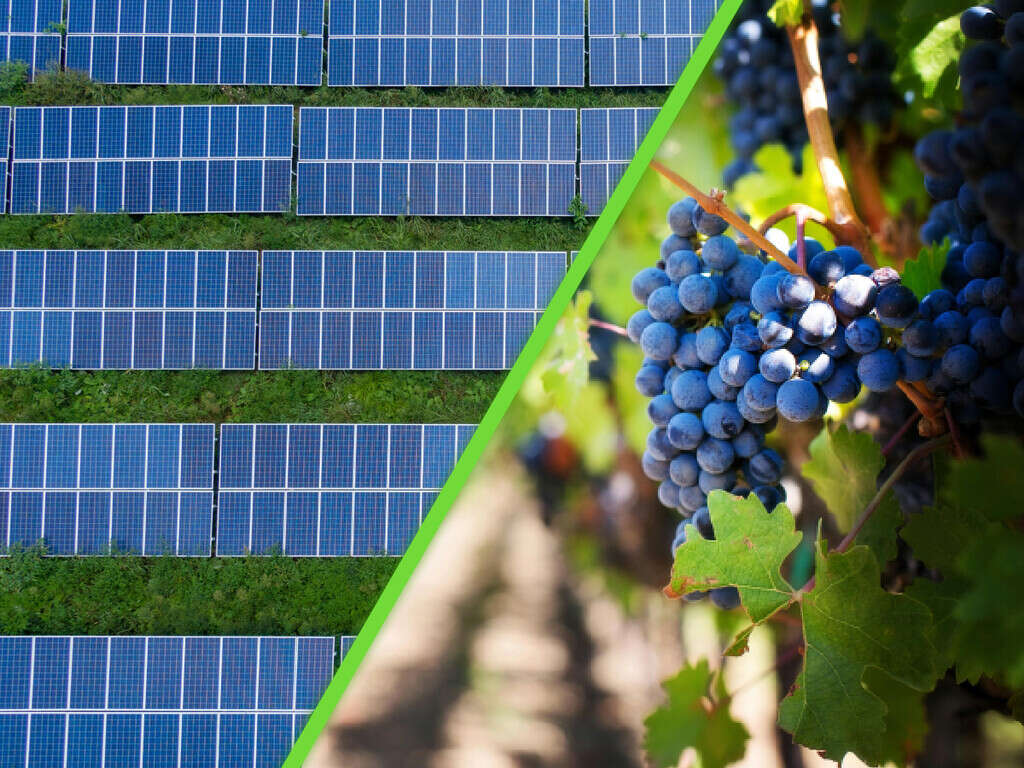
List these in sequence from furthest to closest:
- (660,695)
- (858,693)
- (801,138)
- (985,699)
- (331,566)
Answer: (331,566) < (801,138) < (660,695) < (985,699) < (858,693)

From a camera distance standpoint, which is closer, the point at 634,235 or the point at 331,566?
the point at 634,235

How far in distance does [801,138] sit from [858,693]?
2.73 ft

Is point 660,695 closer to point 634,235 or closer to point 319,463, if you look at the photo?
point 634,235

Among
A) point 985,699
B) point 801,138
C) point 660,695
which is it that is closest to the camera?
point 985,699

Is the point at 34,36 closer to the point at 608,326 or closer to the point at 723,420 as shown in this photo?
the point at 608,326

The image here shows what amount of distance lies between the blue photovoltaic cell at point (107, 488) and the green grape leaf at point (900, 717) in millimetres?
3305

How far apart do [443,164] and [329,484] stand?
4.85 ft

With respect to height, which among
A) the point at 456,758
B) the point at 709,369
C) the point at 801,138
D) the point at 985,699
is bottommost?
the point at 456,758

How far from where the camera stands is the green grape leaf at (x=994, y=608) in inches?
27.3

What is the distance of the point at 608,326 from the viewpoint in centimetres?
122

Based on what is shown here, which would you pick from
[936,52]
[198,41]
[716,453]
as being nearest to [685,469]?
[716,453]

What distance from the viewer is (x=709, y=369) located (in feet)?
3.50

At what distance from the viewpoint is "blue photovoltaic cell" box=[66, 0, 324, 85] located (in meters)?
4.09

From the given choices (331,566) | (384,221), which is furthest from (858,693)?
(384,221)
